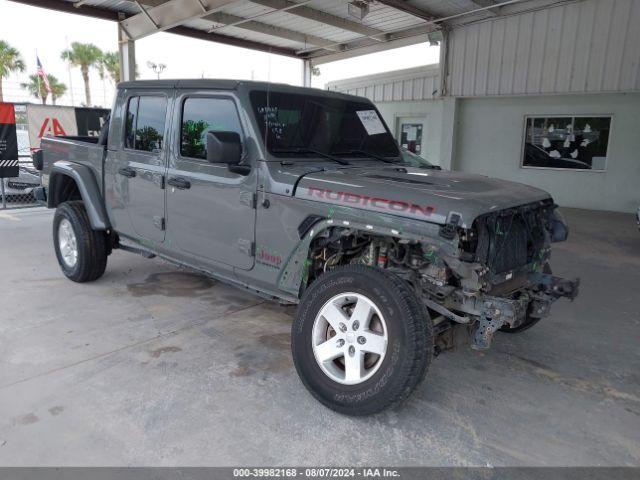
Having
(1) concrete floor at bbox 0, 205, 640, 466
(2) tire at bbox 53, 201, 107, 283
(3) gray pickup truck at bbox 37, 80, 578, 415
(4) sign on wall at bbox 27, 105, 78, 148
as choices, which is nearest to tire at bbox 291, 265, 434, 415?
(3) gray pickup truck at bbox 37, 80, 578, 415

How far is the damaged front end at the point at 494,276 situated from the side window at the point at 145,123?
8.57 feet

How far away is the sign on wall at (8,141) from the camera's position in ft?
28.6

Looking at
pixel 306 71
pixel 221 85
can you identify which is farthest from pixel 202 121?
pixel 306 71

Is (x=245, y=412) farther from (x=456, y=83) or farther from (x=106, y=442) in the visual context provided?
(x=456, y=83)

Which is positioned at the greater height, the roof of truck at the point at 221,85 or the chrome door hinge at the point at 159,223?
the roof of truck at the point at 221,85

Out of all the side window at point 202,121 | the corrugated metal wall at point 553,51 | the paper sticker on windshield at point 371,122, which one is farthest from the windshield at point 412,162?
the corrugated metal wall at point 553,51

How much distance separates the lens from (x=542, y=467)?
253 centimetres

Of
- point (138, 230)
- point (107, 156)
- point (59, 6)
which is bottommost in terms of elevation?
point (138, 230)

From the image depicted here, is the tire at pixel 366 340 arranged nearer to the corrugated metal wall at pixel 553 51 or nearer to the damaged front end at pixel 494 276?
the damaged front end at pixel 494 276

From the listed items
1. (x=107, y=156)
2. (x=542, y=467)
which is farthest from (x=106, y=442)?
(x=107, y=156)

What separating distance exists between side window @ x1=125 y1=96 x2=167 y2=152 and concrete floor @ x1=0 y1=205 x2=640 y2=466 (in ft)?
4.86

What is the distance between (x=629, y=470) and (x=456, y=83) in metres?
12.0

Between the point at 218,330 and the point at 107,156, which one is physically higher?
the point at 107,156

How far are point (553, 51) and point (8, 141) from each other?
11.3 metres
